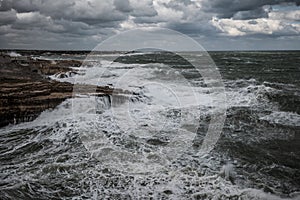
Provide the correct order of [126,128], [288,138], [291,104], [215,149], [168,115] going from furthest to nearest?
[291,104], [168,115], [126,128], [288,138], [215,149]

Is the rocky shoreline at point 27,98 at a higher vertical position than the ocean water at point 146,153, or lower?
higher

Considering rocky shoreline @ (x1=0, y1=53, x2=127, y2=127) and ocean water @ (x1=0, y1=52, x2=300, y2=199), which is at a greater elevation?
rocky shoreline @ (x1=0, y1=53, x2=127, y2=127)

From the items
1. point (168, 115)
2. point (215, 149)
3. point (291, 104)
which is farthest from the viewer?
point (291, 104)

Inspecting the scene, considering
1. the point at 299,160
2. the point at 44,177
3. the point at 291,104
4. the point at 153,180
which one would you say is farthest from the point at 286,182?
the point at 291,104

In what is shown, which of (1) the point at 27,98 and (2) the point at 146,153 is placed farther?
(1) the point at 27,98

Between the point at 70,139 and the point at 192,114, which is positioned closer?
the point at 70,139

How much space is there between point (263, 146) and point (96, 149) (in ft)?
19.0

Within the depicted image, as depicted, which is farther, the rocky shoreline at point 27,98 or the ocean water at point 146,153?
the rocky shoreline at point 27,98

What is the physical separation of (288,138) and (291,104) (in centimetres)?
644

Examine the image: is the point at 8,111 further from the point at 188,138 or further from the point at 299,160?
the point at 299,160

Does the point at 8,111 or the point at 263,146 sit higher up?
the point at 8,111

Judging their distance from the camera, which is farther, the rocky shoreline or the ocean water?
the rocky shoreline

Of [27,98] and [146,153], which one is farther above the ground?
[27,98]

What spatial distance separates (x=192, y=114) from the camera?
560 inches
